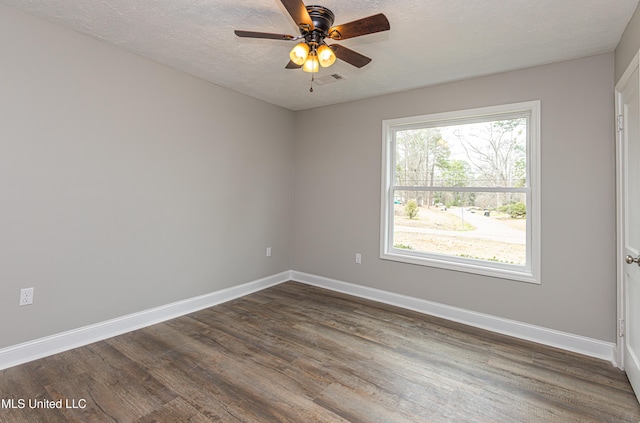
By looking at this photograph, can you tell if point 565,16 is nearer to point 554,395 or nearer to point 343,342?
point 554,395

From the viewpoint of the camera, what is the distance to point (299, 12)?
1.70 metres

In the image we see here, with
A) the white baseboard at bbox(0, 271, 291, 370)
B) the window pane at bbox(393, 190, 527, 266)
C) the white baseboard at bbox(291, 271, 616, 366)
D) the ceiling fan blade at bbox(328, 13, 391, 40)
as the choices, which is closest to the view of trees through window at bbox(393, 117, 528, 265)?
the window pane at bbox(393, 190, 527, 266)

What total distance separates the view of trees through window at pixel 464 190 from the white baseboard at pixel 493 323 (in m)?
0.59

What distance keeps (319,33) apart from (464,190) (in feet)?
7.45

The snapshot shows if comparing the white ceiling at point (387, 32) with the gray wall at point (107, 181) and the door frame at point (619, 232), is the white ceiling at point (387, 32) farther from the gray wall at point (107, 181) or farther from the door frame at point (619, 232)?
the door frame at point (619, 232)

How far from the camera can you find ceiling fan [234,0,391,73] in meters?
1.75

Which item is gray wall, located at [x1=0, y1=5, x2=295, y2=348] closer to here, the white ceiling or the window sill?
the white ceiling

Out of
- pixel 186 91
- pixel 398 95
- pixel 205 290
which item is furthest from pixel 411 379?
pixel 186 91

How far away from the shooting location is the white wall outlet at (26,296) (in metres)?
2.24

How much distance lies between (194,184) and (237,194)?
0.61 m

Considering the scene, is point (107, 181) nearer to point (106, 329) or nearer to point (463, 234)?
point (106, 329)

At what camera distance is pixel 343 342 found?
2691mm

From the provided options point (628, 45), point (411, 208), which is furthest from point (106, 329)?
point (628, 45)

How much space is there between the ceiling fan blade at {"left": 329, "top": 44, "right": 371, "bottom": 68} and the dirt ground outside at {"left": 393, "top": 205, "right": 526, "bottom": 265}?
201cm
